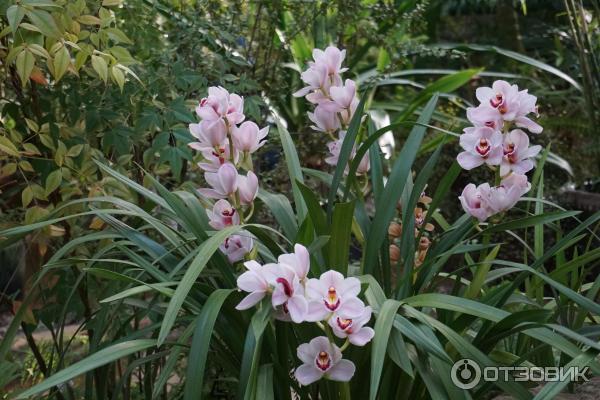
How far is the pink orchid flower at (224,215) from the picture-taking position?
5.15 ft

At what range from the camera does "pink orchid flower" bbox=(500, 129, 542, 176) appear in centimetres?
154

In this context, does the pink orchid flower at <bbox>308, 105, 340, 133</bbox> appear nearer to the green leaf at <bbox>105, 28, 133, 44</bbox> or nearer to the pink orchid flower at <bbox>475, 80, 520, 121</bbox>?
the pink orchid flower at <bbox>475, 80, 520, 121</bbox>

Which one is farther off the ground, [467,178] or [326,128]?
[326,128]

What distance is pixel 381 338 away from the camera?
50.3 inches

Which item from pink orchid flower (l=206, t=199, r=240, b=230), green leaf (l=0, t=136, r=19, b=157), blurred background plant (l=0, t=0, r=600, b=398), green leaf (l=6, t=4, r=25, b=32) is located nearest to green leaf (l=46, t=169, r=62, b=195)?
blurred background plant (l=0, t=0, r=600, b=398)

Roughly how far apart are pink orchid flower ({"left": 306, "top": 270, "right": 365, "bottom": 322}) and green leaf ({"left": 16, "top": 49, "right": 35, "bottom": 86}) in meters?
0.78

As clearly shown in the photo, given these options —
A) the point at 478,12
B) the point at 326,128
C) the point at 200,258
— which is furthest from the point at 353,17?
the point at 478,12

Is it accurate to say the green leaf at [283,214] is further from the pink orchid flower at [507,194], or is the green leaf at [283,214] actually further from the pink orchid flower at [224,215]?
the pink orchid flower at [507,194]

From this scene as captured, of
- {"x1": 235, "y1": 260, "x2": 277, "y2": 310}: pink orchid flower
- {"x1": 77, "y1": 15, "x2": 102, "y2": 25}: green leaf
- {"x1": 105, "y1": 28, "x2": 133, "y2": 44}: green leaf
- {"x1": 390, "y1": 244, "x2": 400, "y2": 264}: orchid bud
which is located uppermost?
{"x1": 77, "y1": 15, "x2": 102, "y2": 25}: green leaf

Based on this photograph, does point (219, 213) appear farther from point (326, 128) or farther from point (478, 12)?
point (478, 12)

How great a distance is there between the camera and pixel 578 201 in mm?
3666

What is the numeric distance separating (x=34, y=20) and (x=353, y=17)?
4.75ft

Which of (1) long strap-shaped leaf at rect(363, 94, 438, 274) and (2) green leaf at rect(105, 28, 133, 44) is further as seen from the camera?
(2) green leaf at rect(105, 28, 133, 44)

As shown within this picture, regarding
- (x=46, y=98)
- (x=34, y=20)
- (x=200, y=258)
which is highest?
(x=34, y=20)
